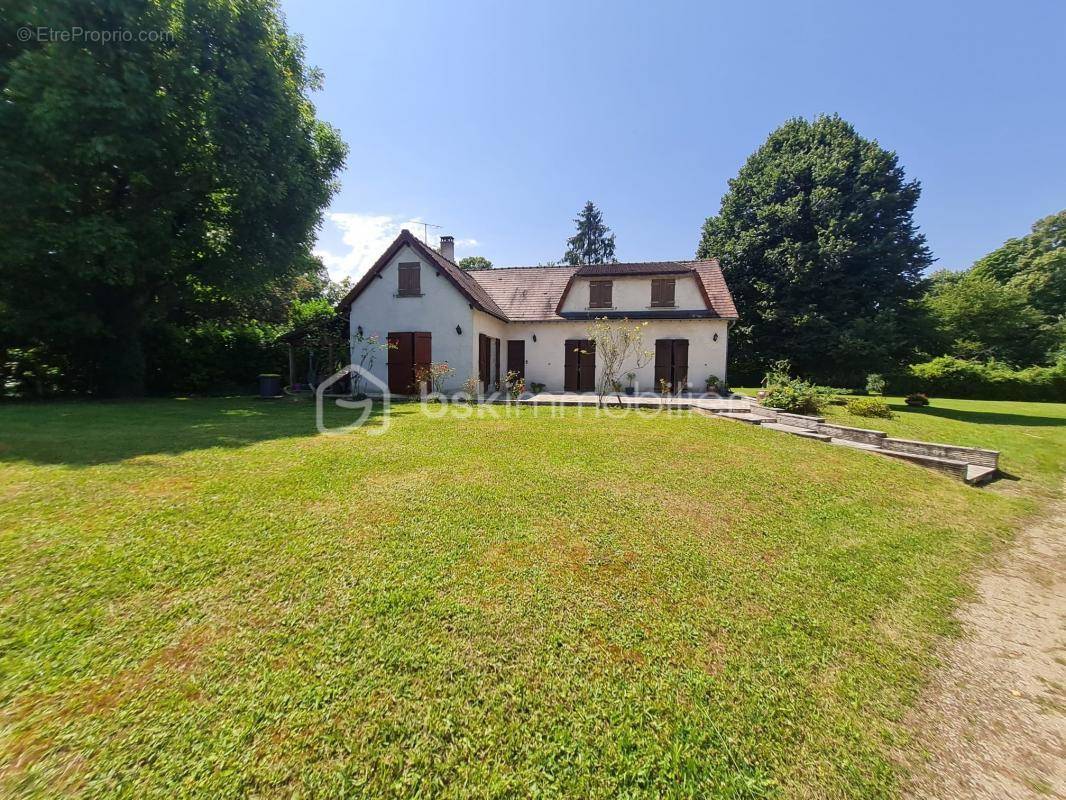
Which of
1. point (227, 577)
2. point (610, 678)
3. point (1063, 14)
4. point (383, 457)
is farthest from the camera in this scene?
point (1063, 14)

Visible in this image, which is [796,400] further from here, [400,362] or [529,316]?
[400,362]

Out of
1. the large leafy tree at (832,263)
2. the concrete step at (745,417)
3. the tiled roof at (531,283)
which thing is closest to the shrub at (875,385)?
the large leafy tree at (832,263)

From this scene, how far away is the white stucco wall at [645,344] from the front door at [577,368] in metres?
0.20

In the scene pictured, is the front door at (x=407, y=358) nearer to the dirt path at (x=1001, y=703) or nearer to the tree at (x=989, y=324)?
the dirt path at (x=1001, y=703)

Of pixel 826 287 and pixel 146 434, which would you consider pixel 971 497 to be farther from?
pixel 826 287

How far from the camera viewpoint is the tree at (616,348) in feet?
40.0

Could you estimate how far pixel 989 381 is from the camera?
17.8 meters

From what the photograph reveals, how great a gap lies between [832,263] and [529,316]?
55.6 feet

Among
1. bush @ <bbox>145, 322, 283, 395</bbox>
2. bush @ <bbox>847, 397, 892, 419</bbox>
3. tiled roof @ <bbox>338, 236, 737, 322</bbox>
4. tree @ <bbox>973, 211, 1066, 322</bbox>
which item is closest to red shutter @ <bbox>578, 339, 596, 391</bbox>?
tiled roof @ <bbox>338, 236, 737, 322</bbox>

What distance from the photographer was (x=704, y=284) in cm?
1709

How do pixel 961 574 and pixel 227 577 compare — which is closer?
pixel 227 577

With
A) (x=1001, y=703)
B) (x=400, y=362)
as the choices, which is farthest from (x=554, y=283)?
(x=1001, y=703)

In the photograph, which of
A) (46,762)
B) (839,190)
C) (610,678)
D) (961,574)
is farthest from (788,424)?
(839,190)

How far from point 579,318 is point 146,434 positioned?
45.4 feet
